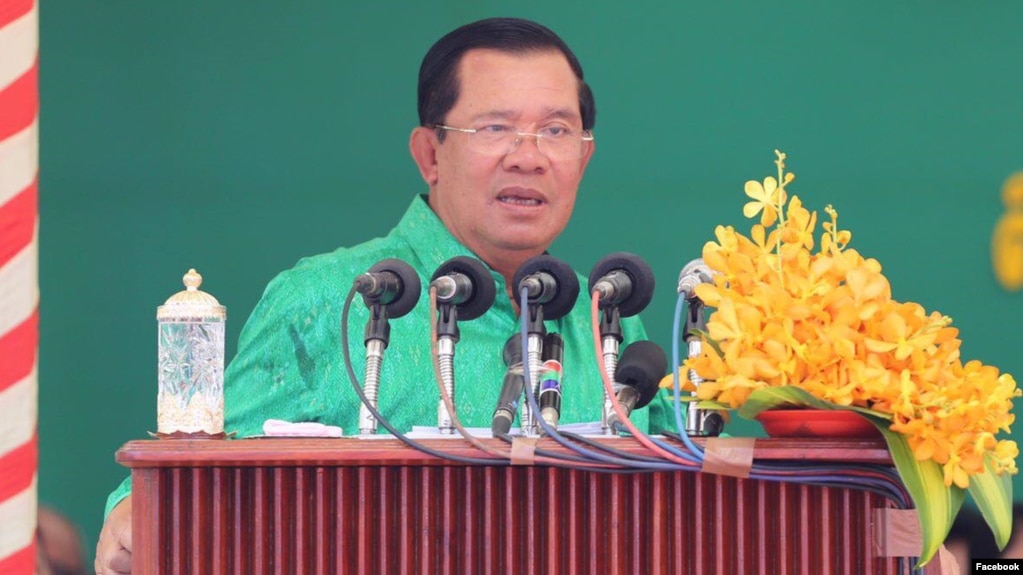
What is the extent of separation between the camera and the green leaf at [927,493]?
1853 millimetres

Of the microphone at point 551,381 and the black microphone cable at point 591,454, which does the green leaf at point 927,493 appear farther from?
the microphone at point 551,381

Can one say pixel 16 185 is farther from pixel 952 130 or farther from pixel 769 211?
pixel 952 130

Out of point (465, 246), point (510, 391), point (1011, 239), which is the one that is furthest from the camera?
point (1011, 239)

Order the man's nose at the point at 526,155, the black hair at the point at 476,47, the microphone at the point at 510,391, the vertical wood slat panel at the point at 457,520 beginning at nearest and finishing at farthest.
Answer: the vertical wood slat panel at the point at 457,520, the microphone at the point at 510,391, the man's nose at the point at 526,155, the black hair at the point at 476,47

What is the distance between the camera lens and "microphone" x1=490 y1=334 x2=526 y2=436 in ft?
6.78

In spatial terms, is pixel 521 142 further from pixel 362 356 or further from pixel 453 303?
pixel 453 303

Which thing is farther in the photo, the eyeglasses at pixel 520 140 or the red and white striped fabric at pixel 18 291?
the eyeglasses at pixel 520 140

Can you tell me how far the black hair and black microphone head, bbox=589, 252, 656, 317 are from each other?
103 cm

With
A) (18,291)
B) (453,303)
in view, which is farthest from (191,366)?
(453,303)

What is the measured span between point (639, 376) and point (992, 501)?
522 mm

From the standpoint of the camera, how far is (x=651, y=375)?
2270mm

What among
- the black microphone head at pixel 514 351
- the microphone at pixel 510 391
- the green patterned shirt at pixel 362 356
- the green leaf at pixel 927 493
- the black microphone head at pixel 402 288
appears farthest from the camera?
the green patterned shirt at pixel 362 356

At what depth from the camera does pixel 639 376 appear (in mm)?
2273

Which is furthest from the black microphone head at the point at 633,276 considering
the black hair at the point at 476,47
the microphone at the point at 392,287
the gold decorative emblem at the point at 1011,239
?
the gold decorative emblem at the point at 1011,239
